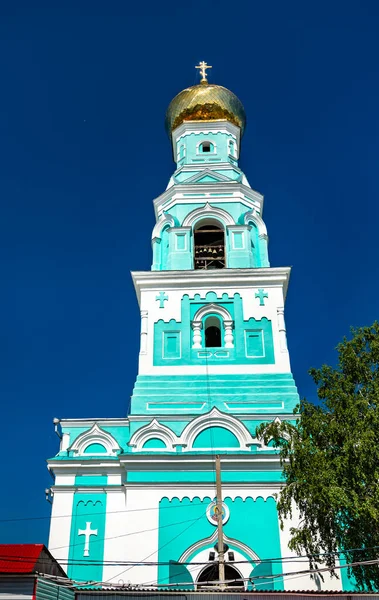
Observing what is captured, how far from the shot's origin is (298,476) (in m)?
11.2

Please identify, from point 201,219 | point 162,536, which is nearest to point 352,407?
point 162,536

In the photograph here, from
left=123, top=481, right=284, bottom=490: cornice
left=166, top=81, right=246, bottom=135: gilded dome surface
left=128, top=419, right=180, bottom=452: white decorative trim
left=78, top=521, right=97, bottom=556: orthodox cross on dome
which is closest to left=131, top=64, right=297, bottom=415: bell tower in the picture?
left=128, top=419, right=180, bottom=452: white decorative trim

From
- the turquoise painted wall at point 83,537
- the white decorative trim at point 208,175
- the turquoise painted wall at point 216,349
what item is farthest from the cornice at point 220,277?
the turquoise painted wall at point 83,537

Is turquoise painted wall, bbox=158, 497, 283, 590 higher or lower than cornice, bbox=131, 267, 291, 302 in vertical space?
lower

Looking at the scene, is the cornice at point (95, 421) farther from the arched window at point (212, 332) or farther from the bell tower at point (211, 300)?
the arched window at point (212, 332)

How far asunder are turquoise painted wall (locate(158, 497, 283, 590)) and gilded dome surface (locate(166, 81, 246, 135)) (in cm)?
1292

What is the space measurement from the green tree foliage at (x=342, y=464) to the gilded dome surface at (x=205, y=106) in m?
12.0

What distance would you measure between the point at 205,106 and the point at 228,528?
13922mm

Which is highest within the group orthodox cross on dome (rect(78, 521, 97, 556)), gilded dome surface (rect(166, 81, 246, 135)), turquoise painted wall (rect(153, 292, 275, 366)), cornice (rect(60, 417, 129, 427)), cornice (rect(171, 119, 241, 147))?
gilded dome surface (rect(166, 81, 246, 135))

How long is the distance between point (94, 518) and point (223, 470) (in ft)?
9.97

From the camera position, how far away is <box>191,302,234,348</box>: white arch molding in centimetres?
1664

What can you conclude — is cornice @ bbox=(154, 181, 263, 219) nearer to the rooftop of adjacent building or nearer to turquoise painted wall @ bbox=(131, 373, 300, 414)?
turquoise painted wall @ bbox=(131, 373, 300, 414)

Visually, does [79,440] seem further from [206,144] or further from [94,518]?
[206,144]

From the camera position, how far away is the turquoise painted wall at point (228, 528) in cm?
1357
